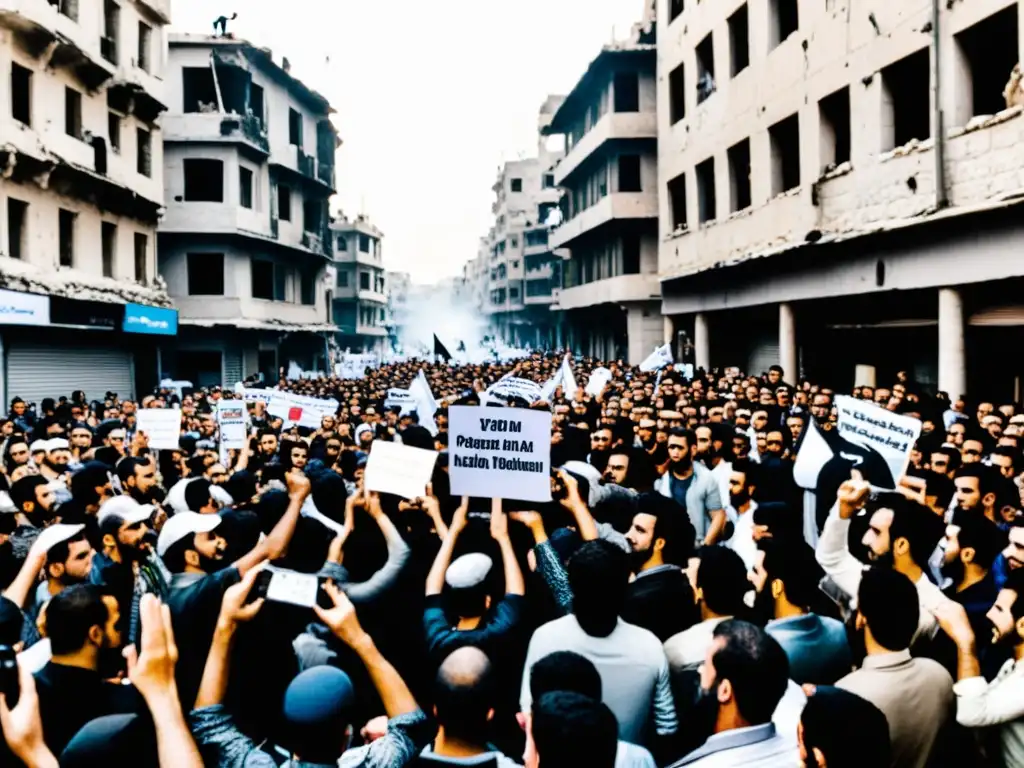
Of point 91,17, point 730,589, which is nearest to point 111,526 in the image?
point 730,589

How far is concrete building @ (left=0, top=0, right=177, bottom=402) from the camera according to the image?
64.3 ft

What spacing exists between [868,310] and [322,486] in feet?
48.8

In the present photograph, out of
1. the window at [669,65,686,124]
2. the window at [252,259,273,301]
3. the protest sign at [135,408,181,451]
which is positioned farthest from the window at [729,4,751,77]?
the window at [252,259,273,301]

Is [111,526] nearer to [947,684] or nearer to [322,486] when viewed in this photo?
[322,486]

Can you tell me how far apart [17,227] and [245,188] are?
1271 cm

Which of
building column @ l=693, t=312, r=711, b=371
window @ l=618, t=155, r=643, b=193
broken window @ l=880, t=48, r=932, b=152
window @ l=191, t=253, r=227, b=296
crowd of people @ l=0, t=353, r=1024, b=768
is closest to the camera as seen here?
crowd of people @ l=0, t=353, r=1024, b=768

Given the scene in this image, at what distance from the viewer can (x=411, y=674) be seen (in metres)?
4.91

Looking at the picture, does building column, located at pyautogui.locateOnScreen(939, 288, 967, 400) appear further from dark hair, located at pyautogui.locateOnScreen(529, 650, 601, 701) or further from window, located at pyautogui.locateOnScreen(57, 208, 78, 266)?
window, located at pyautogui.locateOnScreen(57, 208, 78, 266)

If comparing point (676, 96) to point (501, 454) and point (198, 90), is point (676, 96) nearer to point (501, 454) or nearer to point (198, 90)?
point (198, 90)

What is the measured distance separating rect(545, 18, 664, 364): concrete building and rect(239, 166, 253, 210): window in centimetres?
1338

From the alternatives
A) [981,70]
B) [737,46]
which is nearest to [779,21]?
[737,46]

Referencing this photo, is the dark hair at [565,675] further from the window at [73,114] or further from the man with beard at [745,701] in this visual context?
the window at [73,114]

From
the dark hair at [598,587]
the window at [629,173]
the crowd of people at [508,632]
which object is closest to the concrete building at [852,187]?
the window at [629,173]

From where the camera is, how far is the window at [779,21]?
19747mm
